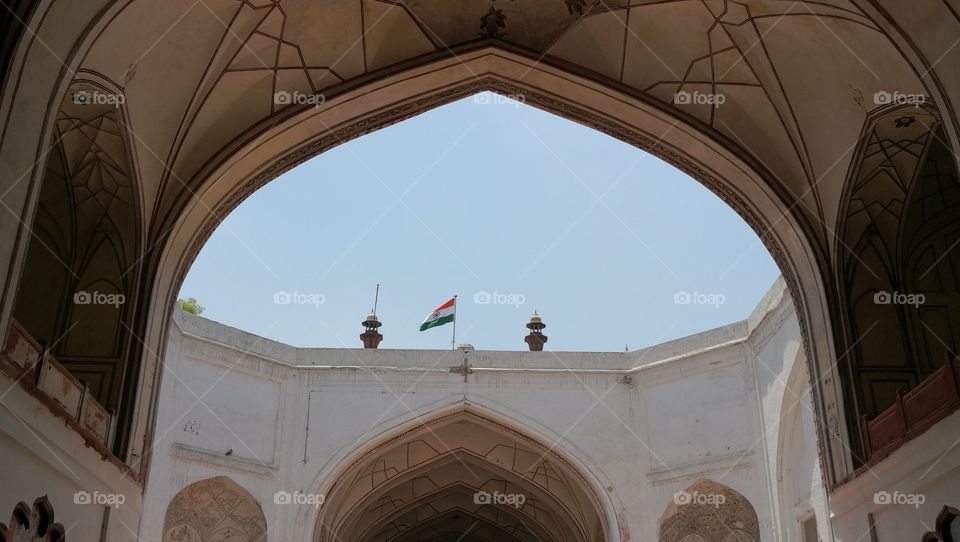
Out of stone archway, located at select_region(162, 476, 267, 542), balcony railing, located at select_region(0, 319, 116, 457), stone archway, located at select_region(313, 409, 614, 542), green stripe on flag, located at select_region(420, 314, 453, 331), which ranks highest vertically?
green stripe on flag, located at select_region(420, 314, 453, 331)

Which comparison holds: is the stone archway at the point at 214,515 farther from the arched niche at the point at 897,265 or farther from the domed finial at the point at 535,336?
the arched niche at the point at 897,265

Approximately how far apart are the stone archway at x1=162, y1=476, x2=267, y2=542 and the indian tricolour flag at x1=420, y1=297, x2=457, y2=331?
4.25m

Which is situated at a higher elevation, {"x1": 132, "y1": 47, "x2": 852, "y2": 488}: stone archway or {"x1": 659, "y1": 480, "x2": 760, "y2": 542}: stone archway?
{"x1": 132, "y1": 47, "x2": 852, "y2": 488}: stone archway

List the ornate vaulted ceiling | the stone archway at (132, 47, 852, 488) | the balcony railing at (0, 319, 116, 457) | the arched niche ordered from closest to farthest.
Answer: the balcony railing at (0, 319, 116, 457) < the ornate vaulted ceiling < the arched niche < the stone archway at (132, 47, 852, 488)

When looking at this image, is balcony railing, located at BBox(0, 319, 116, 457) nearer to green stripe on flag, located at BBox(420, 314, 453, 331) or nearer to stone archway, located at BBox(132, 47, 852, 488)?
stone archway, located at BBox(132, 47, 852, 488)

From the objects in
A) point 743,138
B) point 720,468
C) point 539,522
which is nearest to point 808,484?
point 720,468

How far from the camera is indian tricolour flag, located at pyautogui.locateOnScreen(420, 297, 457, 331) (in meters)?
16.9

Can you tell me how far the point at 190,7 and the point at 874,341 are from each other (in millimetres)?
6140

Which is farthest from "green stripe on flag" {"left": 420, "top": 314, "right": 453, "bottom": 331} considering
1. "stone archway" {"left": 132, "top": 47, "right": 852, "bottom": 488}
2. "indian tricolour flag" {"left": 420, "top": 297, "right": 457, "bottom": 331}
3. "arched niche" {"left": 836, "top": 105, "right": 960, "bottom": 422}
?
"arched niche" {"left": 836, "top": 105, "right": 960, "bottom": 422}

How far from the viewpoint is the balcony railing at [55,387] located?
568cm

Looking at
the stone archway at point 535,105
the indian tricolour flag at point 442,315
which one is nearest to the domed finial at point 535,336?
the indian tricolour flag at point 442,315

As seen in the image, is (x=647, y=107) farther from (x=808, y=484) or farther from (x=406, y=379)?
(x=406, y=379)

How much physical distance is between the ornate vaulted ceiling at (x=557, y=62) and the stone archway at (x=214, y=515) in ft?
25.2

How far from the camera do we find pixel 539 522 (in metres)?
19.4
